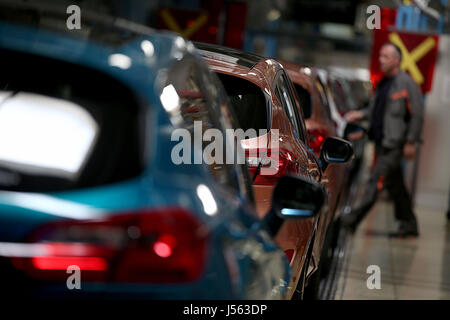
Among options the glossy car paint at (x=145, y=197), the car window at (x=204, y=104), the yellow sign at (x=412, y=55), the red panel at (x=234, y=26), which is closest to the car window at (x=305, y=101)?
the car window at (x=204, y=104)

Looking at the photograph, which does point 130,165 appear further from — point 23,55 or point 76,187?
point 23,55

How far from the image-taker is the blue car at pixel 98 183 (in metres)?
2.04

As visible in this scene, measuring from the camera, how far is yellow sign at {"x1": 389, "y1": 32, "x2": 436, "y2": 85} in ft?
44.7

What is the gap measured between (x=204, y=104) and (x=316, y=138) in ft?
14.8

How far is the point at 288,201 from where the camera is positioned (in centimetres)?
306

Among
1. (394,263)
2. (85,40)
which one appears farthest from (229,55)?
(394,263)

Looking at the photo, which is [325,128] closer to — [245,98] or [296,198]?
[245,98]

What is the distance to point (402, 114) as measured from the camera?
33.6 feet

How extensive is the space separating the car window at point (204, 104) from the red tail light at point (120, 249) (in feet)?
1.43

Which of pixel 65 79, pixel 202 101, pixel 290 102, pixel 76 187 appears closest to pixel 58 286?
pixel 76 187

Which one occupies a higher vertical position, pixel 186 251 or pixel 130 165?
pixel 130 165

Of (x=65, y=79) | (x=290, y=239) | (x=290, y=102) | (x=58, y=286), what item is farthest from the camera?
(x=290, y=102)

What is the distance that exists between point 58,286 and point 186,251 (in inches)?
11.9

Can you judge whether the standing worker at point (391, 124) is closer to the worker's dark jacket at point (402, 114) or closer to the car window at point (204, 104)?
the worker's dark jacket at point (402, 114)
